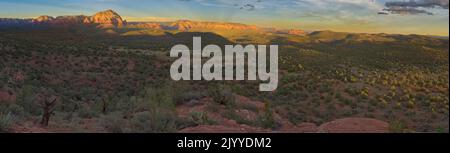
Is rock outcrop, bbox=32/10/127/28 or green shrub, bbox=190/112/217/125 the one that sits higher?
rock outcrop, bbox=32/10/127/28

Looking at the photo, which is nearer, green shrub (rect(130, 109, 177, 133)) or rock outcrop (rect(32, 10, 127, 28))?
green shrub (rect(130, 109, 177, 133))

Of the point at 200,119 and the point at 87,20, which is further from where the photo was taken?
the point at 87,20

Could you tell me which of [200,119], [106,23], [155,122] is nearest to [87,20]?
[106,23]

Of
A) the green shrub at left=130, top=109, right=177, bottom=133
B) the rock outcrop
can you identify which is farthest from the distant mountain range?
the green shrub at left=130, top=109, right=177, bottom=133

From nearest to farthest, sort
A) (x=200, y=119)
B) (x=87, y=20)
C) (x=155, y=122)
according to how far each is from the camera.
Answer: (x=155, y=122), (x=200, y=119), (x=87, y=20)

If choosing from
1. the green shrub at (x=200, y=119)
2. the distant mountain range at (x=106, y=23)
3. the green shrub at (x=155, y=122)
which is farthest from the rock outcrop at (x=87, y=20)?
the green shrub at (x=200, y=119)

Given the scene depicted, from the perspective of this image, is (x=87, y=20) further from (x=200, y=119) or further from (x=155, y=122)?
(x=155, y=122)

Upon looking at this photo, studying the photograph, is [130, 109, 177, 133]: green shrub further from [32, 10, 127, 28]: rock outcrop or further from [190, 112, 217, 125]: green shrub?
[32, 10, 127, 28]: rock outcrop

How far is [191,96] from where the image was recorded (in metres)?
24.8

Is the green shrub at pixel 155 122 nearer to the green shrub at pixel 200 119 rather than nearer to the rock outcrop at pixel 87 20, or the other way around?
the green shrub at pixel 200 119
